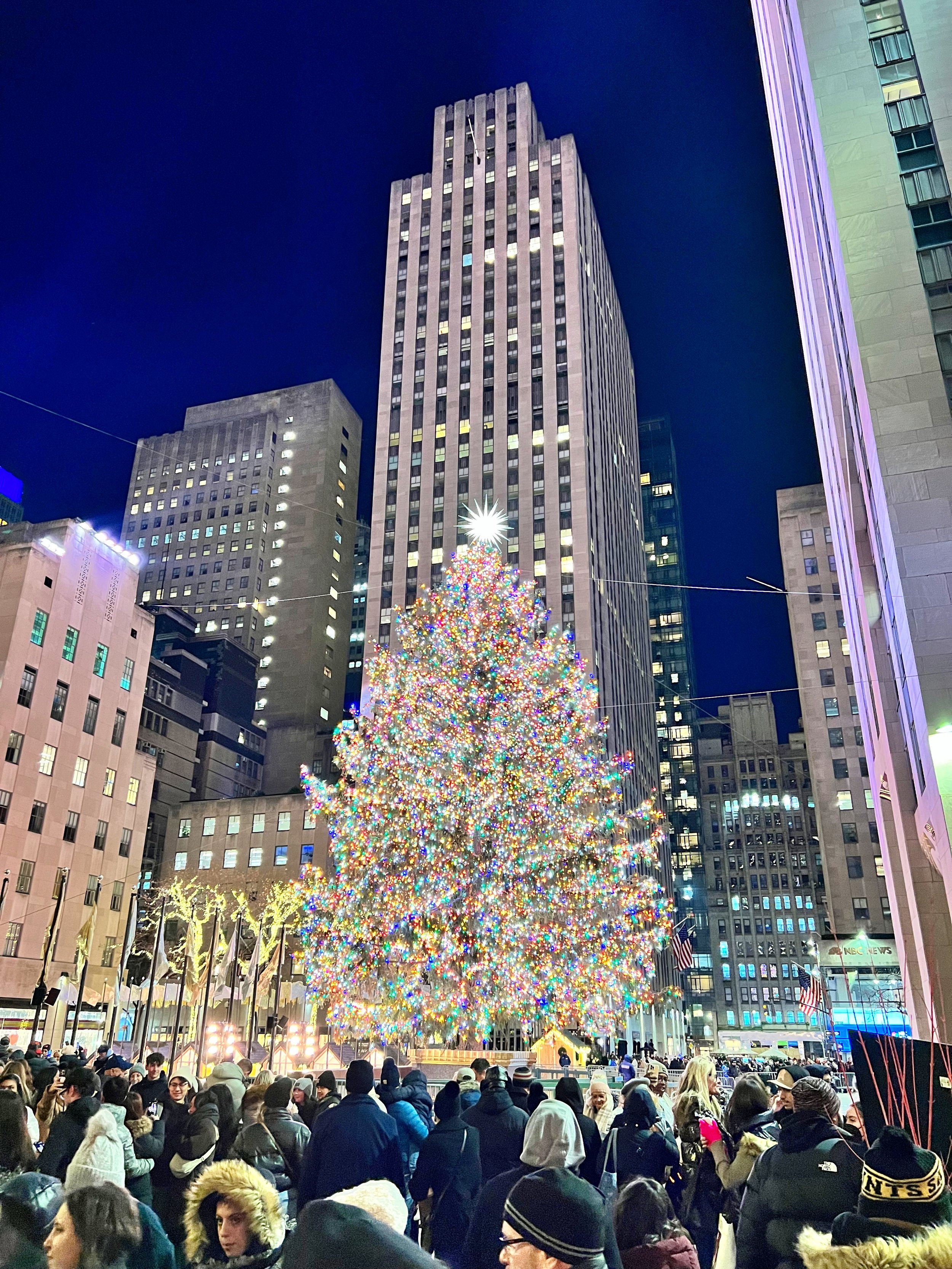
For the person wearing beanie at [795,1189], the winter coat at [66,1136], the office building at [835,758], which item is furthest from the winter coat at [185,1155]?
the office building at [835,758]

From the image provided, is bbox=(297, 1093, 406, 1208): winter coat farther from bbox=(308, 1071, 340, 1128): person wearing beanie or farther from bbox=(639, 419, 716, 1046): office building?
A: bbox=(639, 419, 716, 1046): office building

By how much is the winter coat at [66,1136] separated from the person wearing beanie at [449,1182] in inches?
104

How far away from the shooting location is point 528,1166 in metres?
5.99

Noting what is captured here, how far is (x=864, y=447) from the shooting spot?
29766mm

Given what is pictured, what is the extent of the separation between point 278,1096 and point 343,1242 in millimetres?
6730

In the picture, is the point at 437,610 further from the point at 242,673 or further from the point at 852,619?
the point at 242,673

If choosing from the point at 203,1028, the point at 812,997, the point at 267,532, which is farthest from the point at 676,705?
the point at 203,1028

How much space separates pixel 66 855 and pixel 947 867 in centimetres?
4333

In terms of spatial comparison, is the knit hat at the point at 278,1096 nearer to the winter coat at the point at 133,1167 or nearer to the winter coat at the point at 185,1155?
the winter coat at the point at 185,1155

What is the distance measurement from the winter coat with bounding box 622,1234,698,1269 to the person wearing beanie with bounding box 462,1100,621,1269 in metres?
0.30

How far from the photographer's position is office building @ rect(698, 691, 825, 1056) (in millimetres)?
120875

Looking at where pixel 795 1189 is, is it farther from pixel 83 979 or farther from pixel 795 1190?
pixel 83 979

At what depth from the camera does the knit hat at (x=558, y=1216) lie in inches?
132

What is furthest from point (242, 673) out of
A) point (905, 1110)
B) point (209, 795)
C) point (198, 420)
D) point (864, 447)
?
point (905, 1110)
